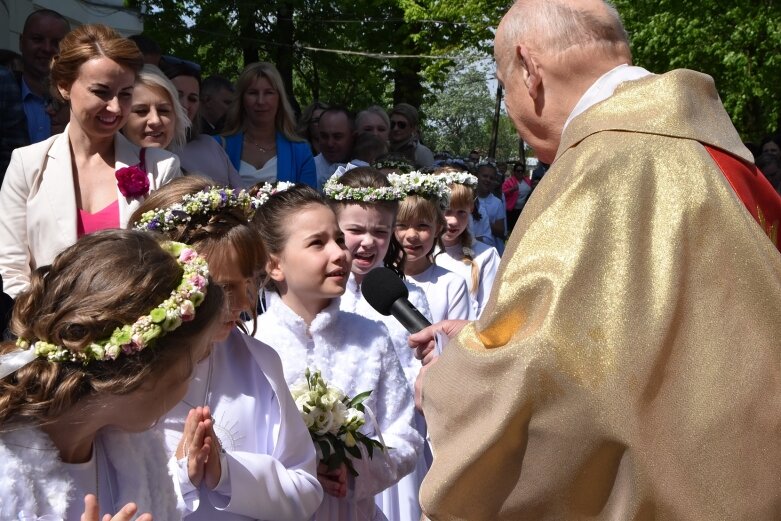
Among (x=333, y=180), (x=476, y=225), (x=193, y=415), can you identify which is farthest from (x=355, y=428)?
(x=476, y=225)

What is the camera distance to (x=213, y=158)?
632 cm

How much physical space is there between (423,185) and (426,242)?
37 cm

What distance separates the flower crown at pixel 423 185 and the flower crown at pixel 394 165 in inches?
25.1

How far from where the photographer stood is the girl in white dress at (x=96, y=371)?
2545 millimetres

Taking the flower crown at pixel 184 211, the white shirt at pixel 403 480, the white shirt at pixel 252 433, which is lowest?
the white shirt at pixel 403 480

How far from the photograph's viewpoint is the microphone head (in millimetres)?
3836

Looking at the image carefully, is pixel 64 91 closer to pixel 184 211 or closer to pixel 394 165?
pixel 184 211

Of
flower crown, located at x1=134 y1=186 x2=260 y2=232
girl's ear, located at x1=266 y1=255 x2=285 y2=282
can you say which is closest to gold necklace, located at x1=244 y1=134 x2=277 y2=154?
girl's ear, located at x1=266 y1=255 x2=285 y2=282

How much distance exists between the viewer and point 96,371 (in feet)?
8.51

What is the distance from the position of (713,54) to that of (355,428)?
1596cm

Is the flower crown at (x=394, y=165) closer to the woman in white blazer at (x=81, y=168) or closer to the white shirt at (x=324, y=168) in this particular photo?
the white shirt at (x=324, y=168)

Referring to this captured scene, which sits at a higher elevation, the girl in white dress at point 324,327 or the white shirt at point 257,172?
the girl in white dress at point 324,327

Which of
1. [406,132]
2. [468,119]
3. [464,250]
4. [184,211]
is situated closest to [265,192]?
[184,211]

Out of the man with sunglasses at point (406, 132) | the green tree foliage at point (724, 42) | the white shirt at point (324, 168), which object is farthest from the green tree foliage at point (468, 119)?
the white shirt at point (324, 168)
